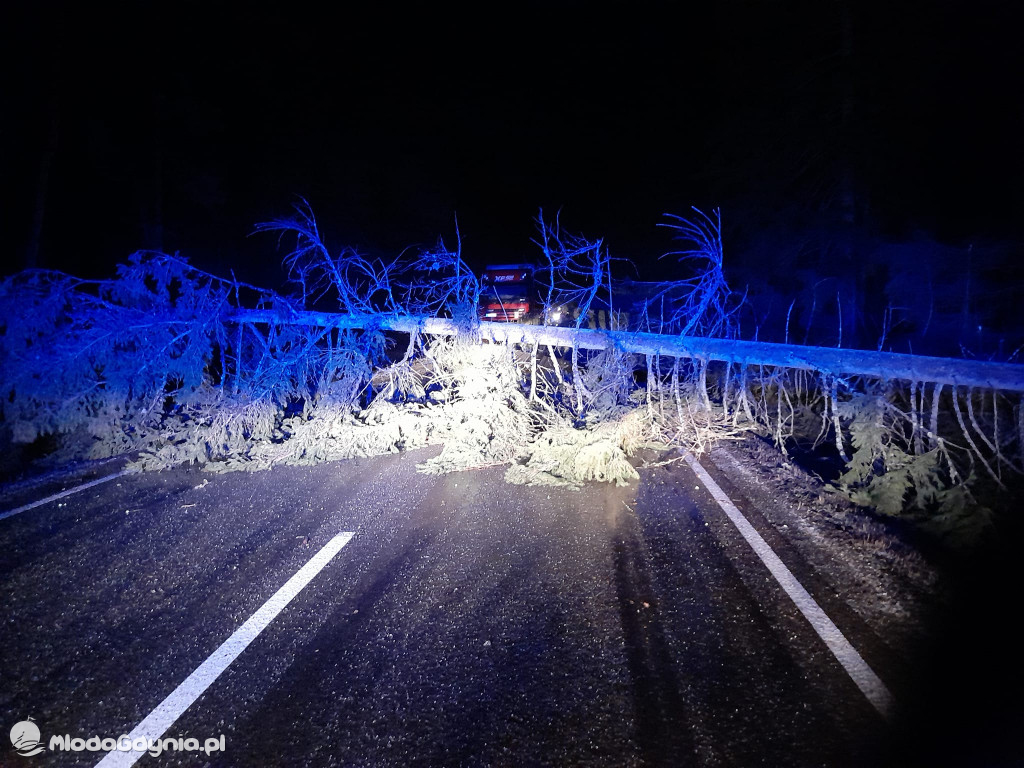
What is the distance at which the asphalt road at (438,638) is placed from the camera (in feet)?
8.25

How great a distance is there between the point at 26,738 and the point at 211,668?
80 centimetres

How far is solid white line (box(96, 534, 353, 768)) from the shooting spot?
8.50 feet

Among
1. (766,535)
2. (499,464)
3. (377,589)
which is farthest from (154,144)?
(766,535)

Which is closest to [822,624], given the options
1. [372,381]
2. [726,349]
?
[726,349]

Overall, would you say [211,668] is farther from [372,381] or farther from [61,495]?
[372,381]

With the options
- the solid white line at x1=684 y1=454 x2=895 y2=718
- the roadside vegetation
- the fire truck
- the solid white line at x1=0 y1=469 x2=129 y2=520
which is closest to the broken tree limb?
the roadside vegetation

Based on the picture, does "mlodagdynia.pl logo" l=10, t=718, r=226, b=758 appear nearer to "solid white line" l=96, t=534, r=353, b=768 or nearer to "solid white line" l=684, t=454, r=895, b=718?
"solid white line" l=96, t=534, r=353, b=768

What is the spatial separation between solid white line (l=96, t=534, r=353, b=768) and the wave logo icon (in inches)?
14.8

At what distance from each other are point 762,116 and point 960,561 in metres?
14.2

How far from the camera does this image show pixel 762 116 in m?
14.4

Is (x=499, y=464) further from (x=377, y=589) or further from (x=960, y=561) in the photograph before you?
(x=960, y=561)

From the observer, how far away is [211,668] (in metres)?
3.01

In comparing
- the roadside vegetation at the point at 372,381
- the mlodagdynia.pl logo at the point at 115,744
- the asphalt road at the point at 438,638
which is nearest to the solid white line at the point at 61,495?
the asphalt road at the point at 438,638

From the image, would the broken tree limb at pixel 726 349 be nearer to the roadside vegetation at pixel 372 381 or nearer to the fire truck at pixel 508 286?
the roadside vegetation at pixel 372 381
